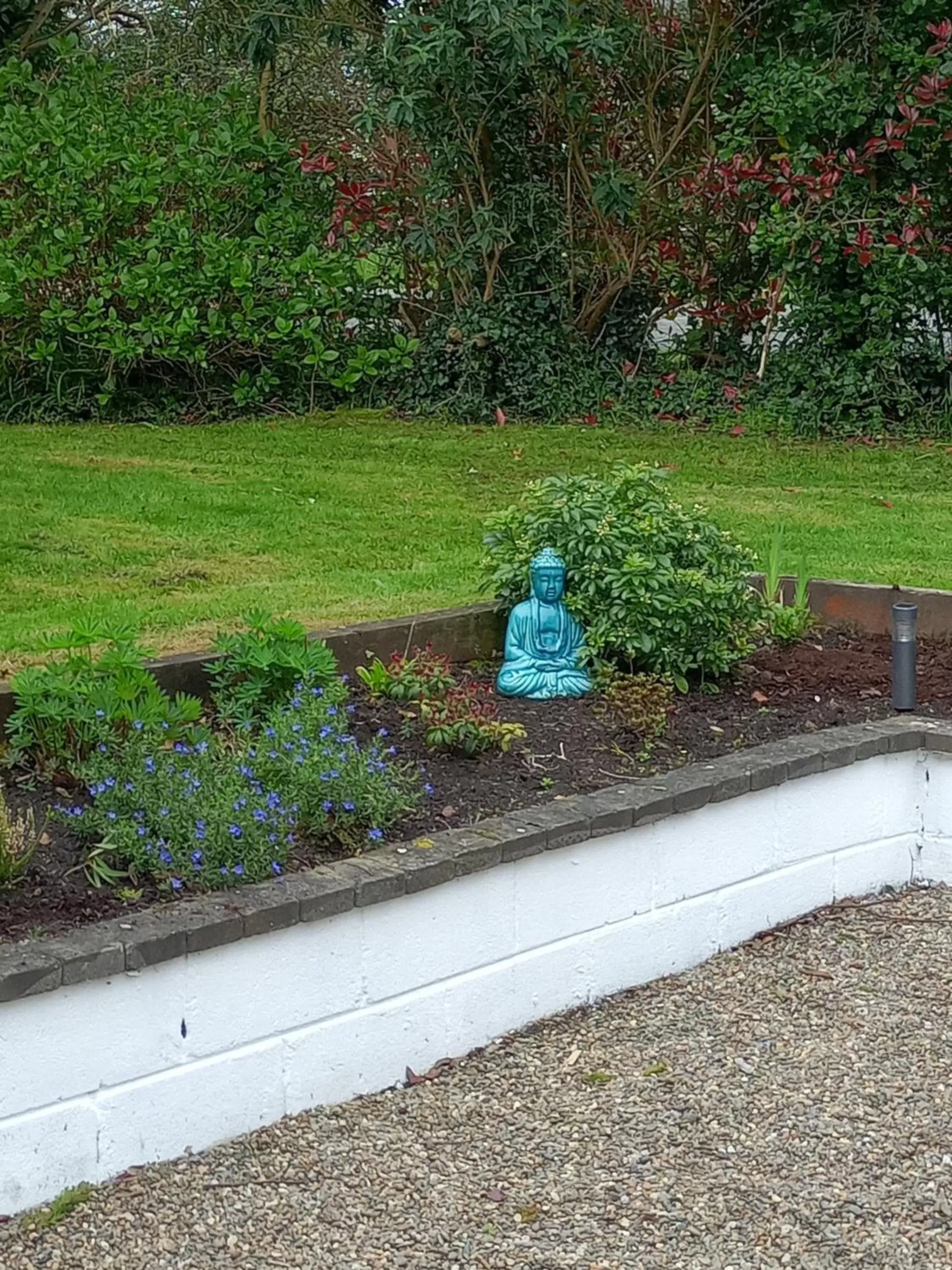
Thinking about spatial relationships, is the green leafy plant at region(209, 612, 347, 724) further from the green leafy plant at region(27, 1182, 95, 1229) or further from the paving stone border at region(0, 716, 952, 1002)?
the green leafy plant at region(27, 1182, 95, 1229)

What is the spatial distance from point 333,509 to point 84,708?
525 centimetres

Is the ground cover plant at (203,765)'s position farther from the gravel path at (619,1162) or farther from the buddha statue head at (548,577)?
the buddha statue head at (548,577)

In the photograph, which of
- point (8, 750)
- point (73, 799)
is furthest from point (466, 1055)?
point (8, 750)

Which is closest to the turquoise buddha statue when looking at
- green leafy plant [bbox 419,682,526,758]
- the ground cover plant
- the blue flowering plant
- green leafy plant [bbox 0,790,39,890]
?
→ green leafy plant [bbox 419,682,526,758]

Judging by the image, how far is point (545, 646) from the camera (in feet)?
17.3

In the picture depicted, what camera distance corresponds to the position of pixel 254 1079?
11.1ft

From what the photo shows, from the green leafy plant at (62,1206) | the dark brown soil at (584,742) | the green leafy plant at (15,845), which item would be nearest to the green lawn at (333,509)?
the dark brown soil at (584,742)

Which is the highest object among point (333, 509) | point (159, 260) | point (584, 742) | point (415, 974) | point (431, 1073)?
point (159, 260)

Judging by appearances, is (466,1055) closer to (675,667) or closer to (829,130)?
(675,667)

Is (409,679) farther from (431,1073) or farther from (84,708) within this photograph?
(431,1073)

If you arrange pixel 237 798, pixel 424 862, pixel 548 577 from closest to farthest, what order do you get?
1. pixel 424 862
2. pixel 237 798
3. pixel 548 577

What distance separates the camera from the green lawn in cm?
723

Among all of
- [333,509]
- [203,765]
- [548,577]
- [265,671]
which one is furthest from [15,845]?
[333,509]

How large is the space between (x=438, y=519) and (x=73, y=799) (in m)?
5.16
